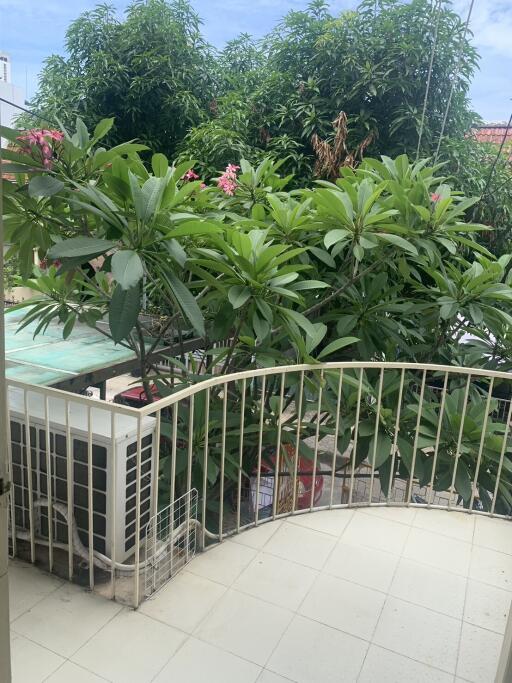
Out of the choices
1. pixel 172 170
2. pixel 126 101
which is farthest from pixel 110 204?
pixel 126 101

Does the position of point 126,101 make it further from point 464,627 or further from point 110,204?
point 464,627

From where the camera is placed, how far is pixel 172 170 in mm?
2166

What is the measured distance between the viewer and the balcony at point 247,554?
1.64m

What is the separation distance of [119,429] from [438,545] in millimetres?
1477

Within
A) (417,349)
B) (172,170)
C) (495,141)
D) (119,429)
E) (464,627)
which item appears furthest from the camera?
(495,141)

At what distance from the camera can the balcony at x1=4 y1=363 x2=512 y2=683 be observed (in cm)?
164

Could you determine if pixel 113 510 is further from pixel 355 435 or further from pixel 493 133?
pixel 493 133

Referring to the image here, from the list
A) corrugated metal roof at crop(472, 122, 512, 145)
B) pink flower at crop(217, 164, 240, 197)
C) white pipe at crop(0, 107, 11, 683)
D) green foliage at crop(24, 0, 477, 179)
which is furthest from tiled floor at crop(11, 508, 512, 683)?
corrugated metal roof at crop(472, 122, 512, 145)

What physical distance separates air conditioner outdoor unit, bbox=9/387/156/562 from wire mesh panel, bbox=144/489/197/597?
0.30ft

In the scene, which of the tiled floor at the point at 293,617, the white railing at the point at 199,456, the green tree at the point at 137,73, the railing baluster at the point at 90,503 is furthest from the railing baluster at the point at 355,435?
the green tree at the point at 137,73

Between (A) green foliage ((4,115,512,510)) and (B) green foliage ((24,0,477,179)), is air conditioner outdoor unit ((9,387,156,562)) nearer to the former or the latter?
(A) green foliage ((4,115,512,510))

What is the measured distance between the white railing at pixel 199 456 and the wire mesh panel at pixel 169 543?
0.01 m

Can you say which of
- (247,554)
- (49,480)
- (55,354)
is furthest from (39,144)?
(247,554)

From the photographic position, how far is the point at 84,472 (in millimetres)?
2016
